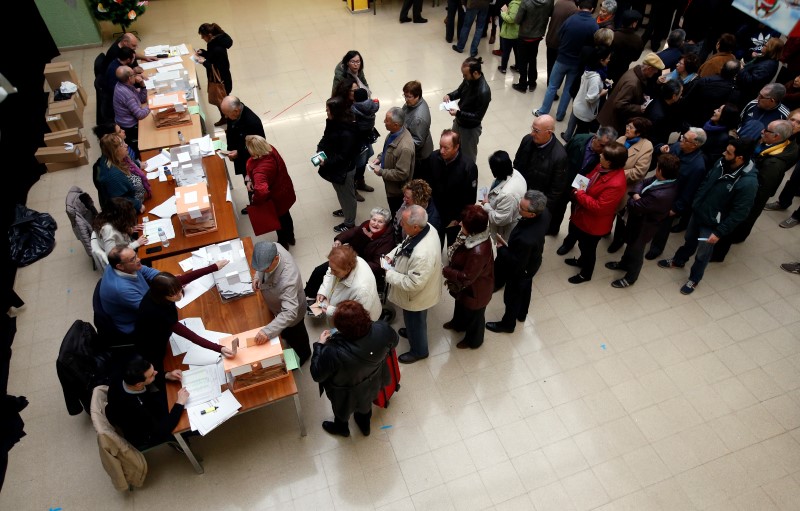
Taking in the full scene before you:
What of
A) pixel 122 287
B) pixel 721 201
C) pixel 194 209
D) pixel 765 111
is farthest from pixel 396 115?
pixel 765 111

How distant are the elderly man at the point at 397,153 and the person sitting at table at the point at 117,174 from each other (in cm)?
224

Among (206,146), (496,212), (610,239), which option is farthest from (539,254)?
(206,146)

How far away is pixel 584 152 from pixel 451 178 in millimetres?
1416

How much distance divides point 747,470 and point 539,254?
2.26 metres

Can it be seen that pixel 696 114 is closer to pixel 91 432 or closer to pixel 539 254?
pixel 539 254

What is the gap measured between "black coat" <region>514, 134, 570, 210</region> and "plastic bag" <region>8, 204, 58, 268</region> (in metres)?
5.12

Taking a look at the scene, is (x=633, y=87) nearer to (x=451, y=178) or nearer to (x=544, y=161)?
(x=544, y=161)

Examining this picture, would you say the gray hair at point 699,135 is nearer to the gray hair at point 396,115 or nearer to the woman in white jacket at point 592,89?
the woman in white jacket at point 592,89

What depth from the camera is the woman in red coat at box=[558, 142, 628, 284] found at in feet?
14.7

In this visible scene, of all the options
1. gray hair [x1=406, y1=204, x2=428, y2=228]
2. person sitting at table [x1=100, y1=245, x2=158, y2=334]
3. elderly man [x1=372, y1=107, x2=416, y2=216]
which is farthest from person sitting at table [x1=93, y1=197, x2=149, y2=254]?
gray hair [x1=406, y1=204, x2=428, y2=228]

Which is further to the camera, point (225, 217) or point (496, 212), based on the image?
point (225, 217)

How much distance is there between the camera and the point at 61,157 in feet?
22.2

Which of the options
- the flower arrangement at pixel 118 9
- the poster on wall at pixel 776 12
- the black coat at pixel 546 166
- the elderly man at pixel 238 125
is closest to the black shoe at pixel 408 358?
the black coat at pixel 546 166

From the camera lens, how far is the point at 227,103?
5172 mm
